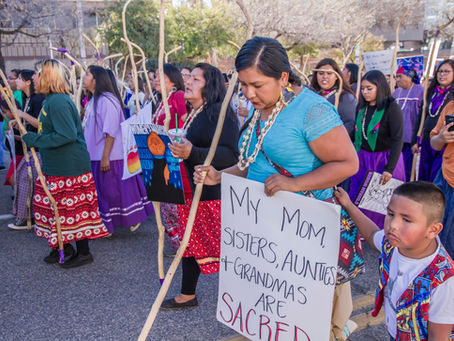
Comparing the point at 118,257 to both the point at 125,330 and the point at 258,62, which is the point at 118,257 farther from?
the point at 258,62

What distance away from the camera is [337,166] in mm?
1822

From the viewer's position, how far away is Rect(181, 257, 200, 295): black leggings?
10.2 feet

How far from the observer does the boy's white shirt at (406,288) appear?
162 centimetres

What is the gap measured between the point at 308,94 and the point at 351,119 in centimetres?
284

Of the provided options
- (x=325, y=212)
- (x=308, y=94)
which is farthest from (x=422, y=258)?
(x=308, y=94)

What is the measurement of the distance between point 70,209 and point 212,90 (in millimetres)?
1828

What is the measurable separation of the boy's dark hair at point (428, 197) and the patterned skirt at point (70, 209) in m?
3.00

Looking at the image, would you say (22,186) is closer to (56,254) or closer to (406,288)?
(56,254)

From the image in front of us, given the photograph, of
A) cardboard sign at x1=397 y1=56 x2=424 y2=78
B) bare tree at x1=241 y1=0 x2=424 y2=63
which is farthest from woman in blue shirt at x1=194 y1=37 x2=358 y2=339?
bare tree at x1=241 y1=0 x2=424 y2=63

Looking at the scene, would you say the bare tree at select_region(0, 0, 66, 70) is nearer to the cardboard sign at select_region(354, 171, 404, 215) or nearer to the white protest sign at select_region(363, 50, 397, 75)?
the white protest sign at select_region(363, 50, 397, 75)

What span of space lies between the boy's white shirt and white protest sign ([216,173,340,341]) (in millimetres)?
258

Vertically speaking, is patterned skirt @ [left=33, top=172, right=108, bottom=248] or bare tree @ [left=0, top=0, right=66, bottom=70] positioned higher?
bare tree @ [left=0, top=0, right=66, bottom=70]

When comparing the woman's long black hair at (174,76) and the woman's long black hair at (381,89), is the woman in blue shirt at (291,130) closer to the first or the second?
the woman's long black hair at (381,89)

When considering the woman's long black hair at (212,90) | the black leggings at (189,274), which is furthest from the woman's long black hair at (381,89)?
the black leggings at (189,274)
